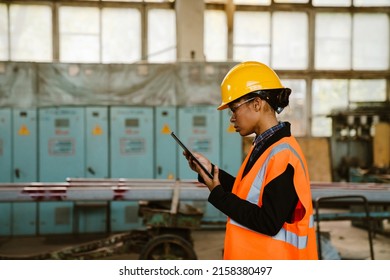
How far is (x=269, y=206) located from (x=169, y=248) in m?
2.46

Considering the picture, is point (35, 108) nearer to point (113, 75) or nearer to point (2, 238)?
point (113, 75)

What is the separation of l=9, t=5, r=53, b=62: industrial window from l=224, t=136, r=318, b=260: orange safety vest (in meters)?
7.62

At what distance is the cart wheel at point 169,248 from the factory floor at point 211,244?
116cm

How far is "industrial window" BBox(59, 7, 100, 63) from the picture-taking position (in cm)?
848

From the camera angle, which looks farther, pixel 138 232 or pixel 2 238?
pixel 2 238

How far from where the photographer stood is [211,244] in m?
5.70

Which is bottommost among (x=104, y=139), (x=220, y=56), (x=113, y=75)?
(x=104, y=139)

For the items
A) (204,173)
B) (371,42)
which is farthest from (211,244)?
(371,42)

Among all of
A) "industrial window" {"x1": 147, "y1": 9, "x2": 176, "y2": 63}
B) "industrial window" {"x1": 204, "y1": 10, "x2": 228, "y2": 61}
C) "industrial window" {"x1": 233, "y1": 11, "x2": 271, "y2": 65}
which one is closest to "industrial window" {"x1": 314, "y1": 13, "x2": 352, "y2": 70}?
"industrial window" {"x1": 233, "y1": 11, "x2": 271, "y2": 65}

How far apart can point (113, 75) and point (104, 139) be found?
0.97m

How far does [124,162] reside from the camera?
20.6 feet

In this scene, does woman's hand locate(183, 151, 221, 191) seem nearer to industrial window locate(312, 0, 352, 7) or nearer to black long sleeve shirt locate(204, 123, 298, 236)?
black long sleeve shirt locate(204, 123, 298, 236)
